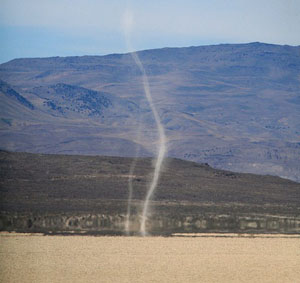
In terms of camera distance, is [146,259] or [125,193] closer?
[146,259]

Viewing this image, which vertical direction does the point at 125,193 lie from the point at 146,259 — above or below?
above

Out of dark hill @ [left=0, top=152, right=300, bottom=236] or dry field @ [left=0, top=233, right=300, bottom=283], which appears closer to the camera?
dry field @ [left=0, top=233, right=300, bottom=283]

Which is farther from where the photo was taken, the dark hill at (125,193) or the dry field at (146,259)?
the dark hill at (125,193)

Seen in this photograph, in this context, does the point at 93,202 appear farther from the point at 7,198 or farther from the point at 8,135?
the point at 8,135

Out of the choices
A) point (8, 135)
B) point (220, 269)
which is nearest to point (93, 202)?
point (220, 269)
